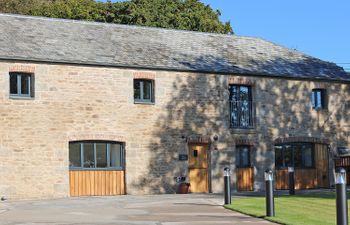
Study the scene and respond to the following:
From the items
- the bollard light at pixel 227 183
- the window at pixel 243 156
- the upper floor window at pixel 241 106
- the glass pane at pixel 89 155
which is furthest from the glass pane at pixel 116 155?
the bollard light at pixel 227 183

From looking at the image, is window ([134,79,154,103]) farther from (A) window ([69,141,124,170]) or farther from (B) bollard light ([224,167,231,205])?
(B) bollard light ([224,167,231,205])

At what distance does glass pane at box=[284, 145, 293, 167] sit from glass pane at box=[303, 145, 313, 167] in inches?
33.5

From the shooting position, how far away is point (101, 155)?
25578 millimetres

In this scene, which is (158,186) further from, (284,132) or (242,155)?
(284,132)

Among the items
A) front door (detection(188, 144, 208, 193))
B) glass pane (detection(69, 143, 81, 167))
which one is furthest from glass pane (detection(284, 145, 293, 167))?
glass pane (detection(69, 143, 81, 167))

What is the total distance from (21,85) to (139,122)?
4.96 meters

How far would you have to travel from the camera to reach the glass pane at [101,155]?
25.5 meters

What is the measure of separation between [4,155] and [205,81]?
9.15m

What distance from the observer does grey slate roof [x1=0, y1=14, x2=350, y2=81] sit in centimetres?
2530

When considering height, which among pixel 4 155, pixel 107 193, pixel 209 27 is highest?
pixel 209 27

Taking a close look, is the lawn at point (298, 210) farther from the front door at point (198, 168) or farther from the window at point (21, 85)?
the window at point (21, 85)

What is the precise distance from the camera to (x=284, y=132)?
96.6ft

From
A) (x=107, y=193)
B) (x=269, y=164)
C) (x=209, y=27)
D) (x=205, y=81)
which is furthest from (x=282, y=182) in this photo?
(x=209, y=27)

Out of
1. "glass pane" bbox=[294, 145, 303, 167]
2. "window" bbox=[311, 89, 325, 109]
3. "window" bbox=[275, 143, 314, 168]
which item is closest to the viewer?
"window" bbox=[275, 143, 314, 168]
